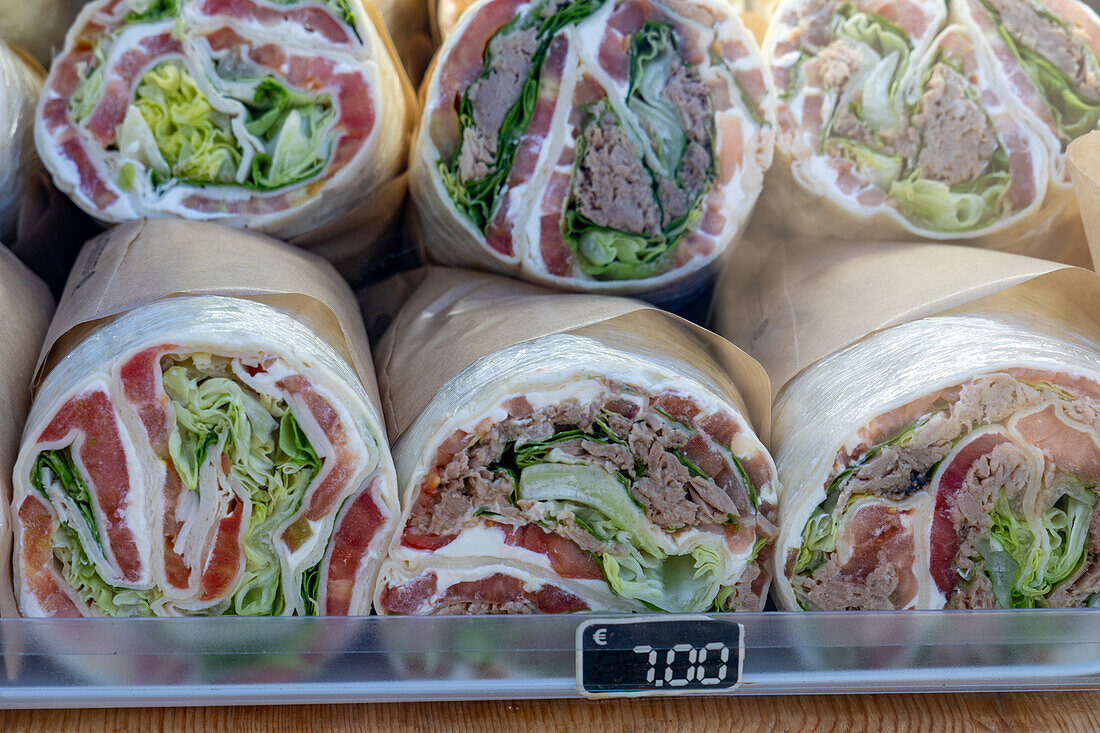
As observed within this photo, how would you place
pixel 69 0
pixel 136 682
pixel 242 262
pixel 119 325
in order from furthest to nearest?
pixel 69 0, pixel 242 262, pixel 119 325, pixel 136 682

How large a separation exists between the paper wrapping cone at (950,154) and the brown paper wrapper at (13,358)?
1454 millimetres

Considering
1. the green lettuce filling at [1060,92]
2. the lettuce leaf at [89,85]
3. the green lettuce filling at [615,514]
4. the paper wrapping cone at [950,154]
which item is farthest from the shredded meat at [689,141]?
the lettuce leaf at [89,85]

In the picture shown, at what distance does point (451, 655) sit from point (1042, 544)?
2.97ft

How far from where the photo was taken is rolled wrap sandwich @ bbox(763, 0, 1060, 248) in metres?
1.74

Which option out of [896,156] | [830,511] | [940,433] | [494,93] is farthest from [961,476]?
[494,93]

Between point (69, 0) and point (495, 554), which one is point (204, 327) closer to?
point (495, 554)

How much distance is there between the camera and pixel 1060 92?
5.79 ft

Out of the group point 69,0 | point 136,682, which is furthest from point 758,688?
point 69,0

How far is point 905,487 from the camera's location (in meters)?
1.40

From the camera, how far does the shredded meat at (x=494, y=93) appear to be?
5.47 feet

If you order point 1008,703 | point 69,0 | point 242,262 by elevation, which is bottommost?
point 1008,703

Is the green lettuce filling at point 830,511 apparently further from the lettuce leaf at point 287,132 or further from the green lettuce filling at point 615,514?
the lettuce leaf at point 287,132

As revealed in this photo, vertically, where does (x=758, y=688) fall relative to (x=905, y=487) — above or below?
below

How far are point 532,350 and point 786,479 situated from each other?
1.52 ft
